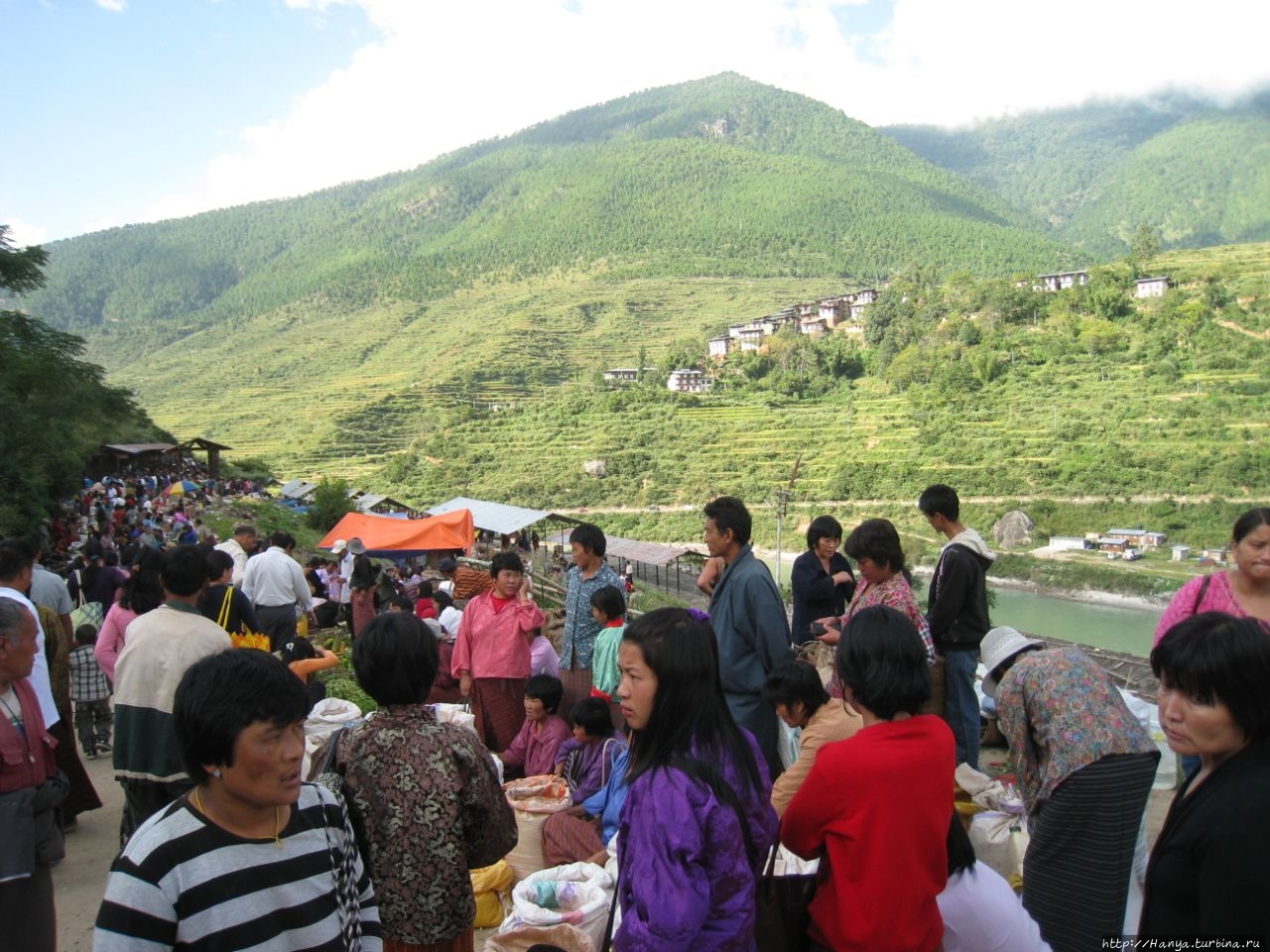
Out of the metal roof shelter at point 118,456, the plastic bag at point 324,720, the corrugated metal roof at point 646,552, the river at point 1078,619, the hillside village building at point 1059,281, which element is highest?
the hillside village building at point 1059,281

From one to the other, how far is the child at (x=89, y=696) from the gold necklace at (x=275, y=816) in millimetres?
3582

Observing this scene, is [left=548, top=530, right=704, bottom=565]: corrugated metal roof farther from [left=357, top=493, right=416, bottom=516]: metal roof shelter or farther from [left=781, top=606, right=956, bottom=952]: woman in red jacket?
[left=781, top=606, right=956, bottom=952]: woman in red jacket

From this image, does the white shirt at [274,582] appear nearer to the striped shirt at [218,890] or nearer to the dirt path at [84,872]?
the dirt path at [84,872]

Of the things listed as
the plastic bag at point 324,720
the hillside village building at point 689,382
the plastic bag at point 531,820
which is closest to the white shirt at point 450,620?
the plastic bag at point 324,720

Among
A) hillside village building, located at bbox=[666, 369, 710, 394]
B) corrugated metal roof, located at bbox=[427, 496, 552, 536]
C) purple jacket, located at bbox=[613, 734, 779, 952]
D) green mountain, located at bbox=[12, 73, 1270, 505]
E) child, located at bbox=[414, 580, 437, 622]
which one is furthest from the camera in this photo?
hillside village building, located at bbox=[666, 369, 710, 394]

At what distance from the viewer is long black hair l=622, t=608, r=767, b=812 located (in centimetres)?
148

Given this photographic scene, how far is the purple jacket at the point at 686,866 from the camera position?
4.60ft

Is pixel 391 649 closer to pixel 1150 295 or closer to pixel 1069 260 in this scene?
pixel 1150 295

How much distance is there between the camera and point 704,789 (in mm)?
1440

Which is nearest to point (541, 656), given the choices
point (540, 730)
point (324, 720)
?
point (540, 730)

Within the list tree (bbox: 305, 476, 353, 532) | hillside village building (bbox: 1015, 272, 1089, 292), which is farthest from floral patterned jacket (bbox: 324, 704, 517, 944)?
hillside village building (bbox: 1015, 272, 1089, 292)

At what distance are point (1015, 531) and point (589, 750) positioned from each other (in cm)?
3440

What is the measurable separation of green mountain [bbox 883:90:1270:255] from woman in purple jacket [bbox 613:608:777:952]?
95055 millimetres

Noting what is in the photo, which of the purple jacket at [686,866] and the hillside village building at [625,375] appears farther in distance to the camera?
the hillside village building at [625,375]
